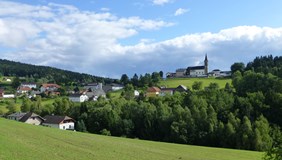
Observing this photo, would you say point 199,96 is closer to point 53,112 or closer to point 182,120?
point 182,120

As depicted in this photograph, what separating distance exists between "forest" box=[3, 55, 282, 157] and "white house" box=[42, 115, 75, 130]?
11.7ft

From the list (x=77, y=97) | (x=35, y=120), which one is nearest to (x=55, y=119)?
(x=35, y=120)

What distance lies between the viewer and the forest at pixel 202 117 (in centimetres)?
7450

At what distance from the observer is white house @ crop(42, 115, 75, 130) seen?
102 m

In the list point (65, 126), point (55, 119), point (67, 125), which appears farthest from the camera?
point (55, 119)

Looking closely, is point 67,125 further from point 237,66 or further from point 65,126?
point 237,66

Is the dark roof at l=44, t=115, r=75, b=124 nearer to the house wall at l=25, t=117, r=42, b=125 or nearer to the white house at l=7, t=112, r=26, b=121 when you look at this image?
the house wall at l=25, t=117, r=42, b=125

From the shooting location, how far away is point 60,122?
101812mm

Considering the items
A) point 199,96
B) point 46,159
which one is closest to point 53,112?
point 199,96

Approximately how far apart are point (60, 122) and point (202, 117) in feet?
136

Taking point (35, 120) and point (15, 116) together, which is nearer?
point (35, 120)

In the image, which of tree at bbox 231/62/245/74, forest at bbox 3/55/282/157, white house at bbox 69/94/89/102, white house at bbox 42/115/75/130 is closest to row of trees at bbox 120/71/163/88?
white house at bbox 69/94/89/102

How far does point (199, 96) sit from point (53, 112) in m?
49.0

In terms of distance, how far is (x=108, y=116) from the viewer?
3826 inches
